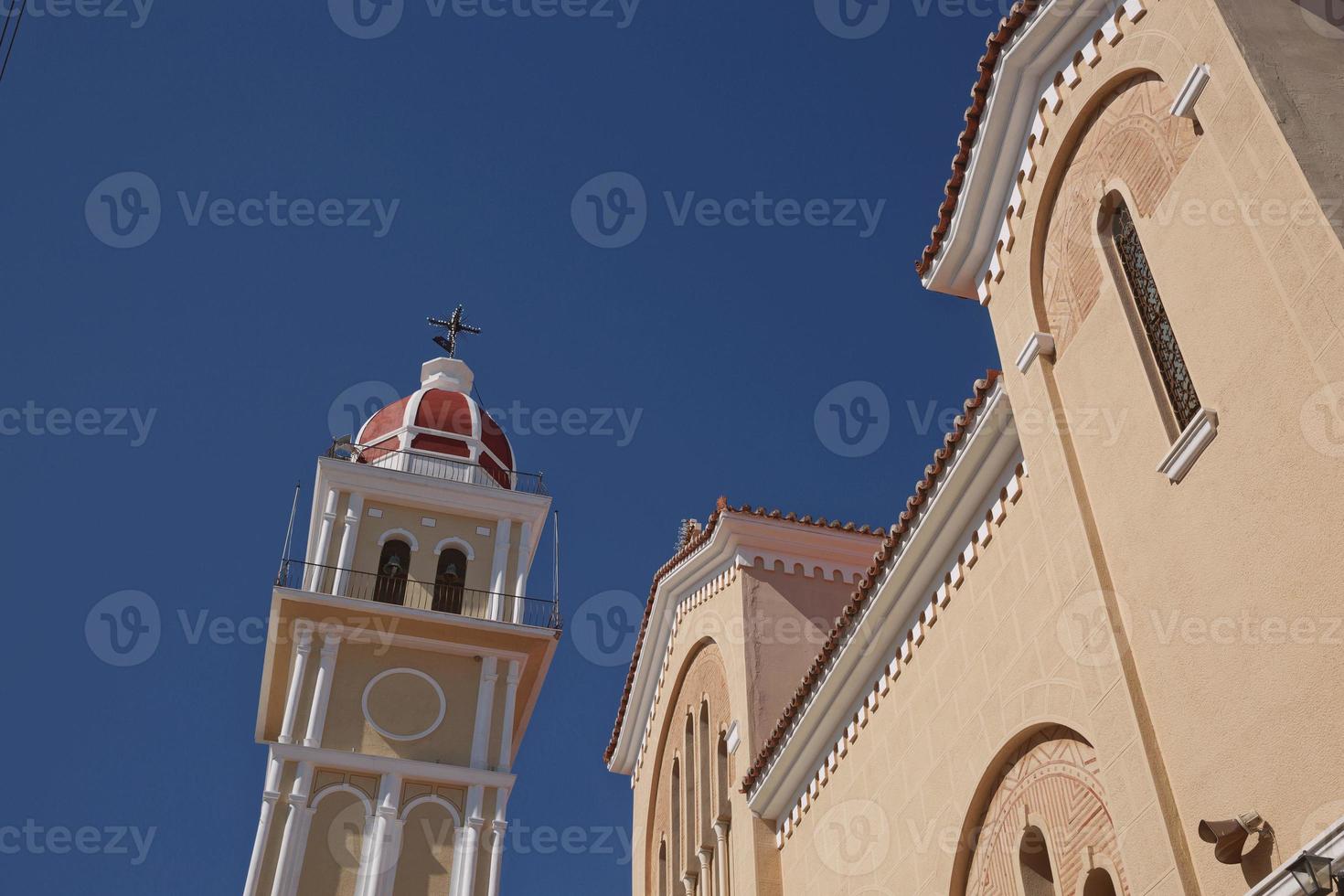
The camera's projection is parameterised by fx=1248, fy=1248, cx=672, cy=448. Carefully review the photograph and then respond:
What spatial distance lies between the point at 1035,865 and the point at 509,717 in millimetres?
13920

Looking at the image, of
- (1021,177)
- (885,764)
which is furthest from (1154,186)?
(885,764)

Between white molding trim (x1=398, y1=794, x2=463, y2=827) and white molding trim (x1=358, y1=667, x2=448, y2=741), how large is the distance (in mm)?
1050

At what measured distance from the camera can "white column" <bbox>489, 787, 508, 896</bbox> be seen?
1938cm

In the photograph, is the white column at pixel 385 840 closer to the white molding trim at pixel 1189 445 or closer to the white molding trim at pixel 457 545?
the white molding trim at pixel 457 545

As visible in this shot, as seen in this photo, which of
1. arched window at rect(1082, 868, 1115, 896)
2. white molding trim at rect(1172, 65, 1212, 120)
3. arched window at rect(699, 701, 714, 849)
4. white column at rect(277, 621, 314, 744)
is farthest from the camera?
white column at rect(277, 621, 314, 744)

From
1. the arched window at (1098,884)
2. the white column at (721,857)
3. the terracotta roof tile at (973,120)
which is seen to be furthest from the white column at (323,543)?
the arched window at (1098,884)

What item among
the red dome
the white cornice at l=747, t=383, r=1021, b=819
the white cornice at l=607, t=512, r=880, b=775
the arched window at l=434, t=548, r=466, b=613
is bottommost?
the white cornice at l=747, t=383, r=1021, b=819

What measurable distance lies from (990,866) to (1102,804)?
1.66m

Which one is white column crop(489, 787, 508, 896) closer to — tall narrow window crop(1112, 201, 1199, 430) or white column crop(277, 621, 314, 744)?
white column crop(277, 621, 314, 744)

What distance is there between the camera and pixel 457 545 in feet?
78.1

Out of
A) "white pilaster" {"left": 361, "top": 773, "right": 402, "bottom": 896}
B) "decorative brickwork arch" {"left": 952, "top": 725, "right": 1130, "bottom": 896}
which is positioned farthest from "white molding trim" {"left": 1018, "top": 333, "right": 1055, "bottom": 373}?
"white pilaster" {"left": 361, "top": 773, "right": 402, "bottom": 896}

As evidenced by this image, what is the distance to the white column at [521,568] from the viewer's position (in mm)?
22734

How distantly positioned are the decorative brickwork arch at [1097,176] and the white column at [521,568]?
1539 centimetres

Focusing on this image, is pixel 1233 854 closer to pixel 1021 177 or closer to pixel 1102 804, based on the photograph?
pixel 1102 804
